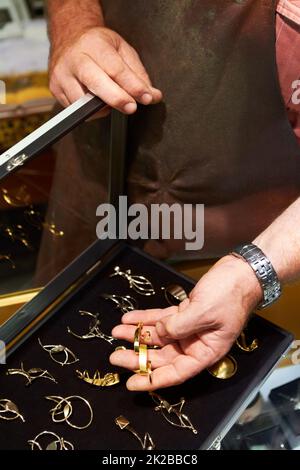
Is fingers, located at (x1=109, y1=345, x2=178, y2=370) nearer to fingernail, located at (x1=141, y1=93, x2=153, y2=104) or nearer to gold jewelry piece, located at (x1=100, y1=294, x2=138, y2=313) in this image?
gold jewelry piece, located at (x1=100, y1=294, x2=138, y2=313)

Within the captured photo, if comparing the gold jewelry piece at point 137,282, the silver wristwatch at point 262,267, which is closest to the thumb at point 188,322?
the silver wristwatch at point 262,267

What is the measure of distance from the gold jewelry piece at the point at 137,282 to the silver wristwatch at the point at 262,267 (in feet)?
0.76

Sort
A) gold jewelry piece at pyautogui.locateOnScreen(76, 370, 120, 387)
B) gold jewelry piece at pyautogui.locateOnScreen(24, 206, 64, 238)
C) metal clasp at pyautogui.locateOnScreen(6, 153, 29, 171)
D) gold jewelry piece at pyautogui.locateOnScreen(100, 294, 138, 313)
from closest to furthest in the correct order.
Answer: metal clasp at pyautogui.locateOnScreen(6, 153, 29, 171)
gold jewelry piece at pyautogui.locateOnScreen(76, 370, 120, 387)
gold jewelry piece at pyautogui.locateOnScreen(100, 294, 138, 313)
gold jewelry piece at pyautogui.locateOnScreen(24, 206, 64, 238)

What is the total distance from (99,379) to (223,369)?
204 mm

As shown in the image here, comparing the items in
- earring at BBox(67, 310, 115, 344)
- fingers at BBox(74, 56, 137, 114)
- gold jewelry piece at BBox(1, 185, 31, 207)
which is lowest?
earring at BBox(67, 310, 115, 344)

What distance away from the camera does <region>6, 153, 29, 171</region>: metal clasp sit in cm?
78

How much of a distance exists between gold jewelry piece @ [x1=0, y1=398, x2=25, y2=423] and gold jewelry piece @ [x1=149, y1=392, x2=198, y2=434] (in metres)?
0.21

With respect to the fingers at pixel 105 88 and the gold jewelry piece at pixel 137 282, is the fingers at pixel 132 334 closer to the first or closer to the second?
the gold jewelry piece at pixel 137 282

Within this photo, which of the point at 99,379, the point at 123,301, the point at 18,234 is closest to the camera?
the point at 99,379

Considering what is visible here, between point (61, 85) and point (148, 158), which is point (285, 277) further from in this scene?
point (61, 85)

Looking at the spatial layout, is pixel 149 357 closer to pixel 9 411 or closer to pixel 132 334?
pixel 132 334

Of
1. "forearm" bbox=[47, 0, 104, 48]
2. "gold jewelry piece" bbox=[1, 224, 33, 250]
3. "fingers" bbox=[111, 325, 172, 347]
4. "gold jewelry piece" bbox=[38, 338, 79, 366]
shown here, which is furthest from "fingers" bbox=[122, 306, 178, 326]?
"forearm" bbox=[47, 0, 104, 48]

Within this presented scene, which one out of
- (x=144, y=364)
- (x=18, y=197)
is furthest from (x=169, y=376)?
(x=18, y=197)

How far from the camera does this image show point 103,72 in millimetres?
912
